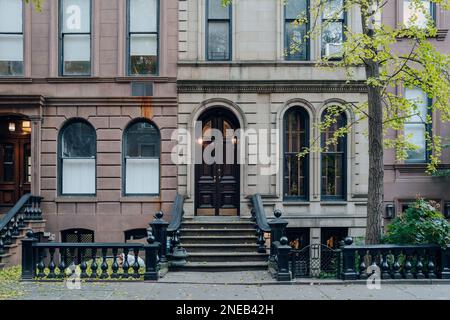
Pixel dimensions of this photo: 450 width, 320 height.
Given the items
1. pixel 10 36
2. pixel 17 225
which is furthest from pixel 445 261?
pixel 10 36

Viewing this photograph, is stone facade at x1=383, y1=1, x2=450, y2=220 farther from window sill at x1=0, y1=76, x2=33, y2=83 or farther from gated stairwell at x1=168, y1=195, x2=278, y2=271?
window sill at x1=0, y1=76, x2=33, y2=83

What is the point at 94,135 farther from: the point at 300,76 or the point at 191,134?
the point at 300,76

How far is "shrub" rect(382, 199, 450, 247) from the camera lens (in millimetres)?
10344

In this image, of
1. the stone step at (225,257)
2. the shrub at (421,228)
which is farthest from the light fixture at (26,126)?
the shrub at (421,228)

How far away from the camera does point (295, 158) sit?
15.1 meters

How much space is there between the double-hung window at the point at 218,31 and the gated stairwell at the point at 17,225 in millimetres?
7358

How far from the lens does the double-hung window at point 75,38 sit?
15.0 m

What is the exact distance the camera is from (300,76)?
14859 mm

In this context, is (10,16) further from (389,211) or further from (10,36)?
(389,211)

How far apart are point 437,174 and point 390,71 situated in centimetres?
368

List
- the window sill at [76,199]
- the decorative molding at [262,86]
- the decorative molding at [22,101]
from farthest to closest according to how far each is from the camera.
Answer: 1. the decorative molding at [262,86]
2. the window sill at [76,199]
3. the decorative molding at [22,101]

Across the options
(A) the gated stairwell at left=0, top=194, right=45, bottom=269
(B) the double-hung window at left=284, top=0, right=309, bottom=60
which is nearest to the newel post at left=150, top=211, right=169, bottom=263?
(A) the gated stairwell at left=0, top=194, right=45, bottom=269

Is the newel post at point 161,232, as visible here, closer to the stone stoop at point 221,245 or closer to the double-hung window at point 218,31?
the stone stoop at point 221,245
